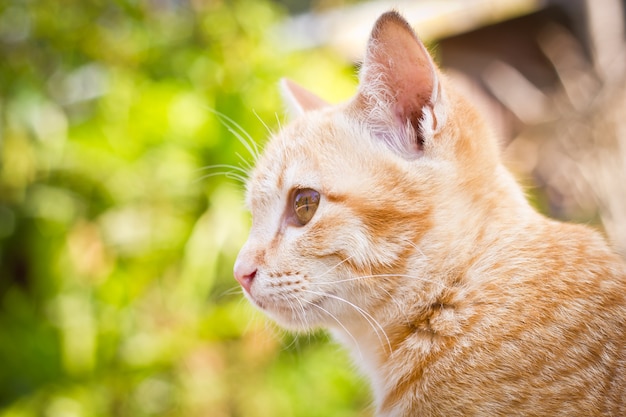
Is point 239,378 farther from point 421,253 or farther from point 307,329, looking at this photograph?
point 421,253

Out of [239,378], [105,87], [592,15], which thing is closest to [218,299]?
[239,378]

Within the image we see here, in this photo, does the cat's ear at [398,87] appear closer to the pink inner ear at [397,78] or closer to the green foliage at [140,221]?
the pink inner ear at [397,78]

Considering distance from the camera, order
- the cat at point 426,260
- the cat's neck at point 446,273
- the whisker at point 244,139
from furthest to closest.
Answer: the whisker at point 244,139, the cat's neck at point 446,273, the cat at point 426,260

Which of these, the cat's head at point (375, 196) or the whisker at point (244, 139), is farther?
the whisker at point (244, 139)

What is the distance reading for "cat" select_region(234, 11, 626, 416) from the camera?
1.09 m

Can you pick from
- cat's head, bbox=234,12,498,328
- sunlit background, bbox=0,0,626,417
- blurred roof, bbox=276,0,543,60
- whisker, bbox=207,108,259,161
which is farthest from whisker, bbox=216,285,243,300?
blurred roof, bbox=276,0,543,60

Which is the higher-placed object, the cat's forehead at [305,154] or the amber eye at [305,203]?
the cat's forehead at [305,154]

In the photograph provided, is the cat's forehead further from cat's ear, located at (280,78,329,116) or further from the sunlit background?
the sunlit background

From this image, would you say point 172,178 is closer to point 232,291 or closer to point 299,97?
point 232,291

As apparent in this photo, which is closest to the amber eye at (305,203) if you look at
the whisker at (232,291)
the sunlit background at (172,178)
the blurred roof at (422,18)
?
the whisker at (232,291)

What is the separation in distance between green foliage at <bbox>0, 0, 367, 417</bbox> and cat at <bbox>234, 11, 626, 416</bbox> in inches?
50.0

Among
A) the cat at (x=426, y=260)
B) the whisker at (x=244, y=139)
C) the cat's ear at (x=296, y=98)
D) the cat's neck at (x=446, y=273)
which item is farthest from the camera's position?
the cat's ear at (x=296, y=98)

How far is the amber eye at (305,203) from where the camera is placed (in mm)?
1273

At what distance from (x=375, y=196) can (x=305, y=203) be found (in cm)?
15
